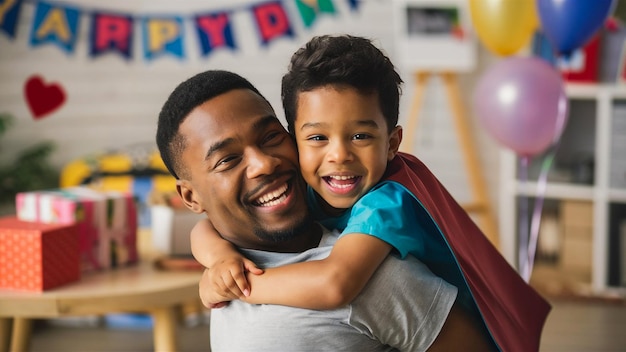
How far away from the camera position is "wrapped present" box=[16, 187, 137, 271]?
2.45 metres

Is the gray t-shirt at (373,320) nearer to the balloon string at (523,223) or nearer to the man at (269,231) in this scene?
the man at (269,231)

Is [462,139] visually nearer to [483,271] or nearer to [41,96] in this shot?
[41,96]

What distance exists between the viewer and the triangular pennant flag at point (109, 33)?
471 cm

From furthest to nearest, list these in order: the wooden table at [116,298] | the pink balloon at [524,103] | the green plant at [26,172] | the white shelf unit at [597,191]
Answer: the white shelf unit at [597,191]
the green plant at [26,172]
the pink balloon at [524,103]
the wooden table at [116,298]

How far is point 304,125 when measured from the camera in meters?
1.31

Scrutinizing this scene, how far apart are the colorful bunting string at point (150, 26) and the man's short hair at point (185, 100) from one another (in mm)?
3461

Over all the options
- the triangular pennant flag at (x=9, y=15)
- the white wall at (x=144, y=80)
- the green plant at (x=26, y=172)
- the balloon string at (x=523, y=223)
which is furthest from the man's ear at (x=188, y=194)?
the triangular pennant flag at (x=9, y=15)

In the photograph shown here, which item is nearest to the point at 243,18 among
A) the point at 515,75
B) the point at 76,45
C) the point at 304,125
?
the point at 76,45

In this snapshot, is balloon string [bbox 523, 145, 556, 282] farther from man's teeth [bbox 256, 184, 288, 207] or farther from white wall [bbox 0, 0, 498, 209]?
man's teeth [bbox 256, 184, 288, 207]

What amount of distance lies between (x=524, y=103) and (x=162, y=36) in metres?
2.34

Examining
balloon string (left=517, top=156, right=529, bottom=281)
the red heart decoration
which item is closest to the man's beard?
balloon string (left=517, top=156, right=529, bottom=281)

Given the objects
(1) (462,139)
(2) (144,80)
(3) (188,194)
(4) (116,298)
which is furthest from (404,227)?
Answer: (2) (144,80)

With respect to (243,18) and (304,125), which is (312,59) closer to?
(304,125)

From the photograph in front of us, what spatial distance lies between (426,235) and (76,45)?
12.8 ft
